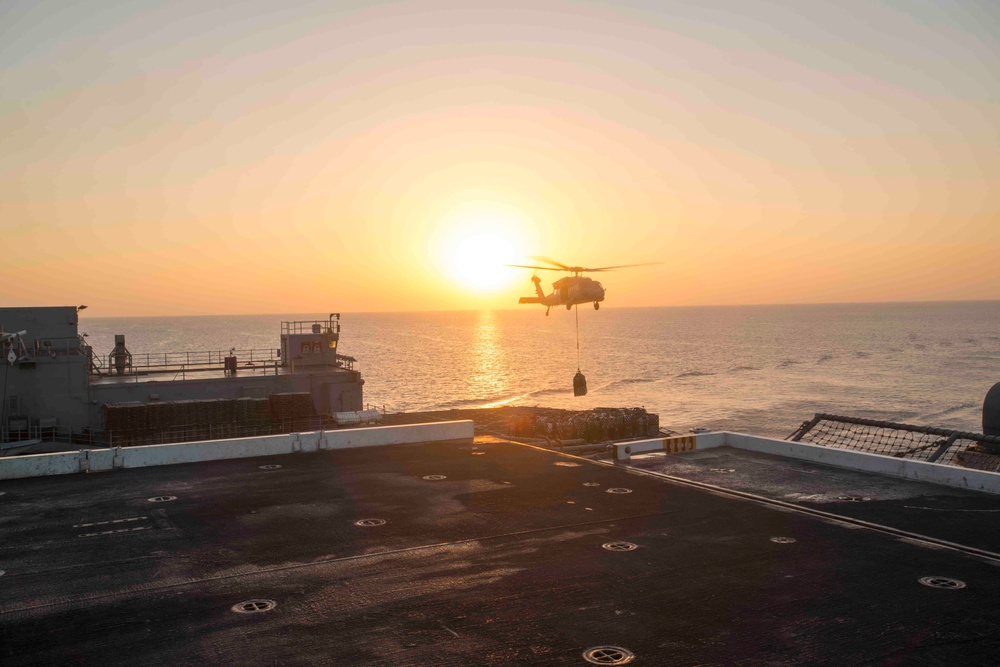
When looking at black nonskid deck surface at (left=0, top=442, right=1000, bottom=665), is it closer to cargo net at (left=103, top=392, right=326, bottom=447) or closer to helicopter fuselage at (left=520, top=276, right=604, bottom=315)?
cargo net at (left=103, top=392, right=326, bottom=447)

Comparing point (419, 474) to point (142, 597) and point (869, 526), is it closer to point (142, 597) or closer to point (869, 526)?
point (142, 597)

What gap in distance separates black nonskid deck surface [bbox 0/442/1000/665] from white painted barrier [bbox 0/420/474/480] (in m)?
1.70

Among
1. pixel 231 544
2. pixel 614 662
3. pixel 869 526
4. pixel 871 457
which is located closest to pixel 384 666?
pixel 614 662

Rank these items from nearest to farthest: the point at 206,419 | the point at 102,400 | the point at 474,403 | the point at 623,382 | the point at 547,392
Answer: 1. the point at 206,419
2. the point at 102,400
3. the point at 474,403
4. the point at 547,392
5. the point at 623,382

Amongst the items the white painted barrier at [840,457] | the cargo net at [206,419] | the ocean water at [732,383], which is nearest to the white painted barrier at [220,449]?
the white painted barrier at [840,457]

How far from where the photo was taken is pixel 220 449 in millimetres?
23781

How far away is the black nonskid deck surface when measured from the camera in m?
10.1

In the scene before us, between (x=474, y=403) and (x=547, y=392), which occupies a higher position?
(x=474, y=403)

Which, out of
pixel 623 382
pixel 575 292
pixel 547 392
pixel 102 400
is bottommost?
pixel 547 392

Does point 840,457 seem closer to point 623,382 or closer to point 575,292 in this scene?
point 575,292

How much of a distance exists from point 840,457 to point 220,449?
1889 centimetres

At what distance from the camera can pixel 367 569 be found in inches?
524

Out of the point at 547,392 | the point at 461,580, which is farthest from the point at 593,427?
the point at 547,392

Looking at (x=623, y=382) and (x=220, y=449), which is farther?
(x=623, y=382)
